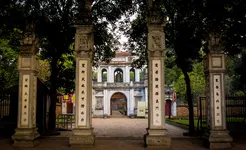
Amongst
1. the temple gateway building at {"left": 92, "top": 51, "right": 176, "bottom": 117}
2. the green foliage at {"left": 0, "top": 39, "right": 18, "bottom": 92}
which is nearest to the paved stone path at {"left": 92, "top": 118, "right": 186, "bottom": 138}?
the green foliage at {"left": 0, "top": 39, "right": 18, "bottom": 92}

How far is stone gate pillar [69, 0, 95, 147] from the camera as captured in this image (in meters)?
9.17

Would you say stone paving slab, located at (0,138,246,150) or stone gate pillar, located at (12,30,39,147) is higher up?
stone gate pillar, located at (12,30,39,147)

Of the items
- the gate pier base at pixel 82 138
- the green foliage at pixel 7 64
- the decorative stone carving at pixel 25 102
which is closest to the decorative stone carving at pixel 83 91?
the gate pier base at pixel 82 138

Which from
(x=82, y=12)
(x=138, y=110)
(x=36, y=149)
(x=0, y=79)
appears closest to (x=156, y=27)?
(x=82, y=12)

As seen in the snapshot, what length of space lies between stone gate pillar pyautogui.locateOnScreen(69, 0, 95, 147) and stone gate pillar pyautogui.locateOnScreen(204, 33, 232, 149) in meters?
4.25

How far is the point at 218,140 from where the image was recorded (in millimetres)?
8977

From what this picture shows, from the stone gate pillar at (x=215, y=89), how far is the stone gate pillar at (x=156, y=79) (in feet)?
5.59

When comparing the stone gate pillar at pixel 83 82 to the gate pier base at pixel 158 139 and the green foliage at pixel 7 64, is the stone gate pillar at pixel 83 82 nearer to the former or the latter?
the gate pier base at pixel 158 139

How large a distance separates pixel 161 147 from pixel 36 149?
420cm

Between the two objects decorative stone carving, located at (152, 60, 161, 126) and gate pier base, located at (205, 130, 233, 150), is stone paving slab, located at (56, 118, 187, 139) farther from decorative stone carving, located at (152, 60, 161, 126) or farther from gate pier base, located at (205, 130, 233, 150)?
gate pier base, located at (205, 130, 233, 150)

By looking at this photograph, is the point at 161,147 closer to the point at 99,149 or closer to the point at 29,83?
the point at 99,149

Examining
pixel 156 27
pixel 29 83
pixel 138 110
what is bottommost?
pixel 138 110

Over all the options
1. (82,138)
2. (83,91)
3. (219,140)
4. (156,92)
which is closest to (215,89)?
(219,140)

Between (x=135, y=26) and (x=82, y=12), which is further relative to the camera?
(x=135, y=26)
